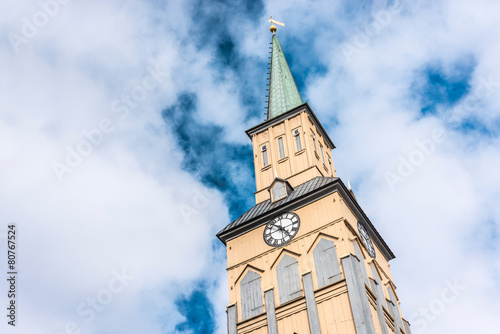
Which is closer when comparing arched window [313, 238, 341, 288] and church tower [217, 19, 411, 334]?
church tower [217, 19, 411, 334]

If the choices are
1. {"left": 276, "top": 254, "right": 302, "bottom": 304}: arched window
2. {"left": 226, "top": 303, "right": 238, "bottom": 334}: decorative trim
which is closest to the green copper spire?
{"left": 276, "top": 254, "right": 302, "bottom": 304}: arched window

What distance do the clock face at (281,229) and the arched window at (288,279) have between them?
5.22 ft

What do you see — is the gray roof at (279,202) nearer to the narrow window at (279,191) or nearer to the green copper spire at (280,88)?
the narrow window at (279,191)

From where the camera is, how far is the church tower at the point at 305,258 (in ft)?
132

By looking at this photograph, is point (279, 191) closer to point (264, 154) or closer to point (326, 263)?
point (264, 154)

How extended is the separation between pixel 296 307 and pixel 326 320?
269cm

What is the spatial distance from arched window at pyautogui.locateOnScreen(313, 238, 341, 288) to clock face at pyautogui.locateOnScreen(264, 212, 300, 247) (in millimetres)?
2762

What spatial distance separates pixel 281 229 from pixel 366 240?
6943mm

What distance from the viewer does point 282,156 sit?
54.8 metres

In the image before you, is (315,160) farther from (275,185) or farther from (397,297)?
(397,297)

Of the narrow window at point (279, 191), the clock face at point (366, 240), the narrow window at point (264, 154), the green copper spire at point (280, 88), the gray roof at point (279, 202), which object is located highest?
the green copper spire at point (280, 88)

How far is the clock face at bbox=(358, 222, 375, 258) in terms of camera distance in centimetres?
4694

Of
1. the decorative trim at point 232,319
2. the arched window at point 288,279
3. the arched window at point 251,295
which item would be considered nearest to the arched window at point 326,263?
the arched window at point 288,279

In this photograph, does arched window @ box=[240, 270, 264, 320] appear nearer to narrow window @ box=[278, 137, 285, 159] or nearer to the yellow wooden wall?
the yellow wooden wall
